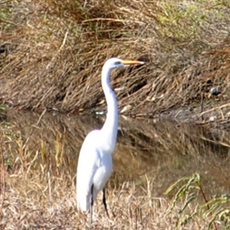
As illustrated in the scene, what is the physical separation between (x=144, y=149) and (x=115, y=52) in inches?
88.7

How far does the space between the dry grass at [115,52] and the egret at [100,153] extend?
159 inches

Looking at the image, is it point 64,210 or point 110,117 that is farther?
point 110,117

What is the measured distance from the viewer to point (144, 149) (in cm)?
796

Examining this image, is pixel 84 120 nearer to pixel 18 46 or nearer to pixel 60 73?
pixel 60 73

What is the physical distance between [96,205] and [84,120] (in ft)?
14.3

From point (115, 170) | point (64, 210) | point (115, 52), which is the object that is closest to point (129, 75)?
point (115, 52)

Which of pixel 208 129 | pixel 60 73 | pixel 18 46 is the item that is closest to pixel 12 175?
pixel 208 129

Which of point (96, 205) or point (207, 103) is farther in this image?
point (207, 103)

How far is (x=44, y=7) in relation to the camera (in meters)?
10.1

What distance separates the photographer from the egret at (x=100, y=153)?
15.9 feet

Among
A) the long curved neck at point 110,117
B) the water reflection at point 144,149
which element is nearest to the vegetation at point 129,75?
the water reflection at point 144,149

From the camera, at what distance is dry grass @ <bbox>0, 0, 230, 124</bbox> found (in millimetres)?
9164

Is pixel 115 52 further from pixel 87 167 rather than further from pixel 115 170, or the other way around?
pixel 87 167

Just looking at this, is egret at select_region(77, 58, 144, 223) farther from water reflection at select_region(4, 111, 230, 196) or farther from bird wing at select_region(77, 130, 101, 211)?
water reflection at select_region(4, 111, 230, 196)
